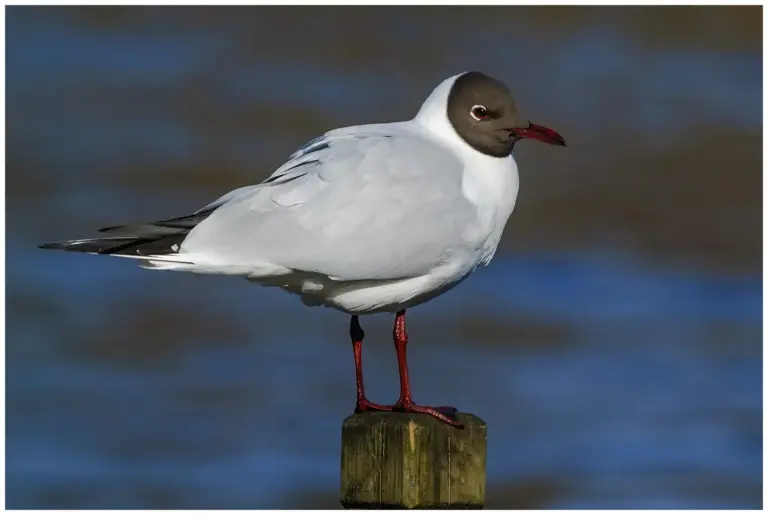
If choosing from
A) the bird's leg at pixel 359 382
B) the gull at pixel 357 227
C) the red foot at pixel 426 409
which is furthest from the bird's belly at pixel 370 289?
the red foot at pixel 426 409

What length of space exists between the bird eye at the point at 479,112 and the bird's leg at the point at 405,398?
2.37ft

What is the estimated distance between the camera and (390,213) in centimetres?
434

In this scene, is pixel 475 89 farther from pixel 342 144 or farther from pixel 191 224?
pixel 191 224

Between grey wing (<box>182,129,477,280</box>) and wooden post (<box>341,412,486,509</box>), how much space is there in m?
0.57

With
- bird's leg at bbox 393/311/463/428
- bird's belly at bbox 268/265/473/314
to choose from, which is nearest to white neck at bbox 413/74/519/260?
bird's belly at bbox 268/265/473/314

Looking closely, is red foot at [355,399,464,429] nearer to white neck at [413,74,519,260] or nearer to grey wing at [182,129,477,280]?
grey wing at [182,129,477,280]

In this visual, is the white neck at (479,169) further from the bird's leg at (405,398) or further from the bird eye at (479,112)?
the bird's leg at (405,398)

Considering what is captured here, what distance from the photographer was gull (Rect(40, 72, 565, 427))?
4219 millimetres

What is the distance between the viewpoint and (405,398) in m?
4.41

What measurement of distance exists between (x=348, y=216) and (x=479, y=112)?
663 millimetres

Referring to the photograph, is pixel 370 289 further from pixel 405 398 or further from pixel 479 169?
pixel 479 169

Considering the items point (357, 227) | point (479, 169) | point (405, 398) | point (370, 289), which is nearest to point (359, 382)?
point (405, 398)

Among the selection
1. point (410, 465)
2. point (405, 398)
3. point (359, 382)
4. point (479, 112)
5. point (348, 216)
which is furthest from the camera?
point (479, 112)

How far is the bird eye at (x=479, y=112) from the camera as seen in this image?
4621 millimetres
